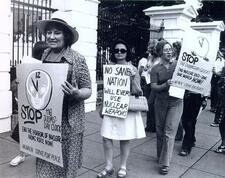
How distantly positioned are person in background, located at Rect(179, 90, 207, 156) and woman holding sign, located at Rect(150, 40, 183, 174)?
67 cm

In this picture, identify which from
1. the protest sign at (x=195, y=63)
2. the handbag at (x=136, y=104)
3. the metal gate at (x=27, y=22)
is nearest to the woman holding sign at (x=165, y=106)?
the protest sign at (x=195, y=63)

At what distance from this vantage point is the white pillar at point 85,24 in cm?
779

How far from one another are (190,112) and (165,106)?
0.94 m

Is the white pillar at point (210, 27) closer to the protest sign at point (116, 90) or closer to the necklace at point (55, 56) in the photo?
the protest sign at point (116, 90)

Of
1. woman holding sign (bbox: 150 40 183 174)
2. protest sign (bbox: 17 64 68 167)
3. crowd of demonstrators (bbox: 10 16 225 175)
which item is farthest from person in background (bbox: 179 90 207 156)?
protest sign (bbox: 17 64 68 167)

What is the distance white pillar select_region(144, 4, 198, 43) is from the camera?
1021 cm

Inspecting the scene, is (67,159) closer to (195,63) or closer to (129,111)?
(129,111)

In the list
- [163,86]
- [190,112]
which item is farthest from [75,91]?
[190,112]

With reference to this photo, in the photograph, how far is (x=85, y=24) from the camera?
8.12 meters

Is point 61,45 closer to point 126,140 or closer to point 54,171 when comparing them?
point 54,171

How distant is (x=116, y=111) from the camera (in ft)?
13.4

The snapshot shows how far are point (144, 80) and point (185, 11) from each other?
4056 millimetres

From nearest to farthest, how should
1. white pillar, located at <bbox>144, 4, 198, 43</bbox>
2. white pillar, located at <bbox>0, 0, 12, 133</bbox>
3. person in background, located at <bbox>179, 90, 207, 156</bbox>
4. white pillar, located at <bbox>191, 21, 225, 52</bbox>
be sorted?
person in background, located at <bbox>179, 90, 207, 156</bbox>
white pillar, located at <bbox>0, 0, 12, 133</bbox>
white pillar, located at <bbox>144, 4, 198, 43</bbox>
white pillar, located at <bbox>191, 21, 225, 52</bbox>

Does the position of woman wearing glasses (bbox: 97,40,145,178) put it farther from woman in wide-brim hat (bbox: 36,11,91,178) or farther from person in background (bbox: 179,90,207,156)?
person in background (bbox: 179,90,207,156)
